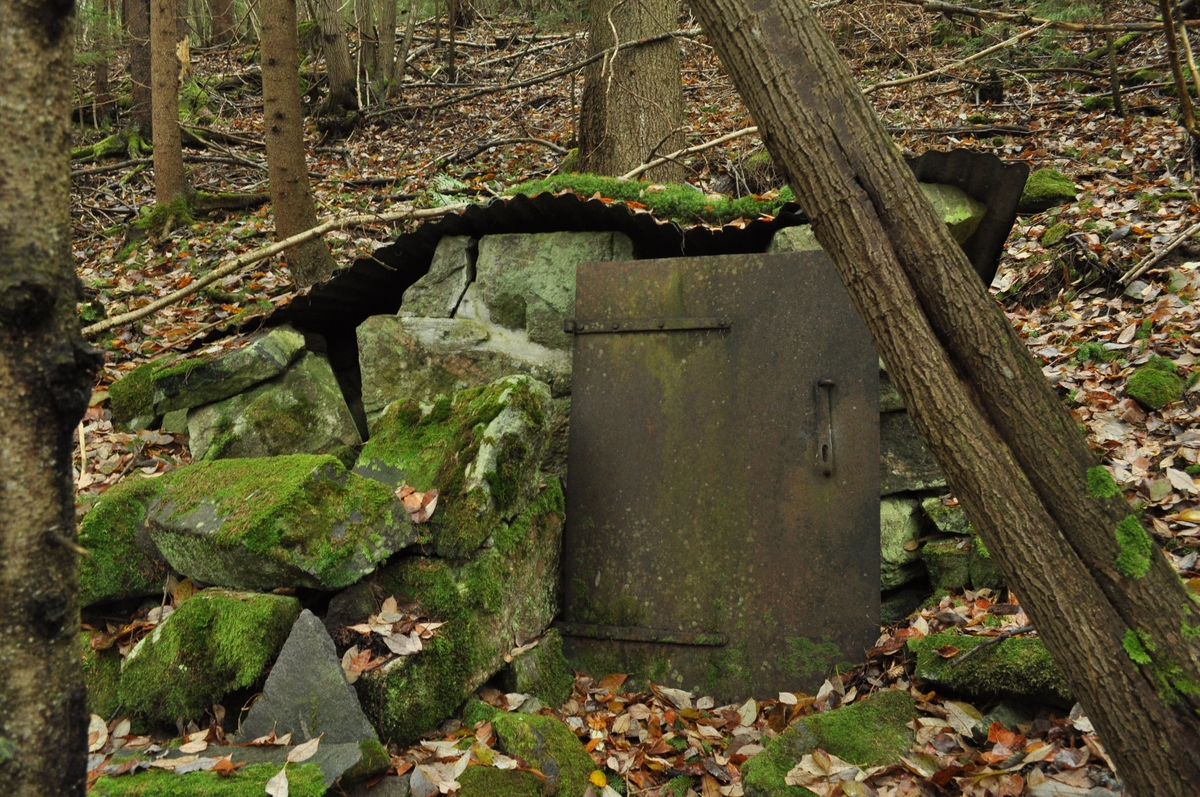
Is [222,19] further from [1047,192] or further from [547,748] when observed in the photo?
[547,748]

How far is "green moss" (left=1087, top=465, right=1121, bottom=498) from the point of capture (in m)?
2.11

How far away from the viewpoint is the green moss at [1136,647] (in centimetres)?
204

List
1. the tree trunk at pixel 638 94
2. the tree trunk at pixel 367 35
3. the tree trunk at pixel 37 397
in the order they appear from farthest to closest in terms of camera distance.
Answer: the tree trunk at pixel 367 35 < the tree trunk at pixel 638 94 < the tree trunk at pixel 37 397

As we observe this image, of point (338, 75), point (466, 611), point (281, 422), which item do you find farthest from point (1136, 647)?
point (338, 75)

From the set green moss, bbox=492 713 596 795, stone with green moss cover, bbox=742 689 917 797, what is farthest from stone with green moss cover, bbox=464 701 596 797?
stone with green moss cover, bbox=742 689 917 797

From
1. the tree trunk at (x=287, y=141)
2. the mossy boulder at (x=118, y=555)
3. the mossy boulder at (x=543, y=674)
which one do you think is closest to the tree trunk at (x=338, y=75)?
the tree trunk at (x=287, y=141)

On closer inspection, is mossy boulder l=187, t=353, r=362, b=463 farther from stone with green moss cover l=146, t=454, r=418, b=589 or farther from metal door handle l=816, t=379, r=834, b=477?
metal door handle l=816, t=379, r=834, b=477

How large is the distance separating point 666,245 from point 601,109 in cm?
248

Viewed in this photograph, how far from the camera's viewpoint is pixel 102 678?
327cm

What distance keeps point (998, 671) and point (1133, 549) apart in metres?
1.12

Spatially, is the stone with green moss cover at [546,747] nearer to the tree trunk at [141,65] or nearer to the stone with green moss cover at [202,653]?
the stone with green moss cover at [202,653]

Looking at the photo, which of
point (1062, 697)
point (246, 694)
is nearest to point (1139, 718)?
point (1062, 697)

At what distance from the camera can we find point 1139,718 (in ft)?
6.72

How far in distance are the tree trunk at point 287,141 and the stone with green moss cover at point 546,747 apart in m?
4.26
